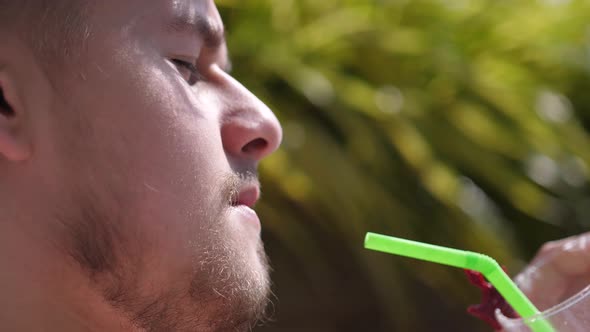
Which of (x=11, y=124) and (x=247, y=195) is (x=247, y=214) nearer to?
(x=247, y=195)

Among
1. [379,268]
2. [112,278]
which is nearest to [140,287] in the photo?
[112,278]

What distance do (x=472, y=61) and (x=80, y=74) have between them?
1768 mm

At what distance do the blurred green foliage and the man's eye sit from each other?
998 millimetres

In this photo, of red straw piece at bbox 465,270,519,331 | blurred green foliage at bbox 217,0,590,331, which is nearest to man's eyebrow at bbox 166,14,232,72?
red straw piece at bbox 465,270,519,331

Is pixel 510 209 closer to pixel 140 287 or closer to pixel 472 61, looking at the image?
pixel 472 61

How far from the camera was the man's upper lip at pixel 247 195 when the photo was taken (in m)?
1.07

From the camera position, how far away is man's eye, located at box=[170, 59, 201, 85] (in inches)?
40.9

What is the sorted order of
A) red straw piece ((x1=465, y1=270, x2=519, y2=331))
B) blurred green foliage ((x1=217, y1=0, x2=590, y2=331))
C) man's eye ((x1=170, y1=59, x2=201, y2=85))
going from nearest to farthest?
red straw piece ((x1=465, y1=270, x2=519, y2=331)) → man's eye ((x1=170, y1=59, x2=201, y2=85)) → blurred green foliage ((x1=217, y1=0, x2=590, y2=331))

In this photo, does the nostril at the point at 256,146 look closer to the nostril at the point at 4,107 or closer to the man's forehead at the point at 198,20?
the man's forehead at the point at 198,20

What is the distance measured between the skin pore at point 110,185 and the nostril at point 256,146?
75mm

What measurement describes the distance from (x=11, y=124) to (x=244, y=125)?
0.30 m

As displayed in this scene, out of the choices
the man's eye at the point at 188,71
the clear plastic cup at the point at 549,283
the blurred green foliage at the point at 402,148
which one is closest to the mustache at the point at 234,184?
the man's eye at the point at 188,71

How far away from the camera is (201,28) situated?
3.44ft

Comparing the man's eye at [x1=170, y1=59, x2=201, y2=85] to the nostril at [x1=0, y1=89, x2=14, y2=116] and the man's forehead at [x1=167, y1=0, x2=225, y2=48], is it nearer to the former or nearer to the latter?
the man's forehead at [x1=167, y1=0, x2=225, y2=48]
